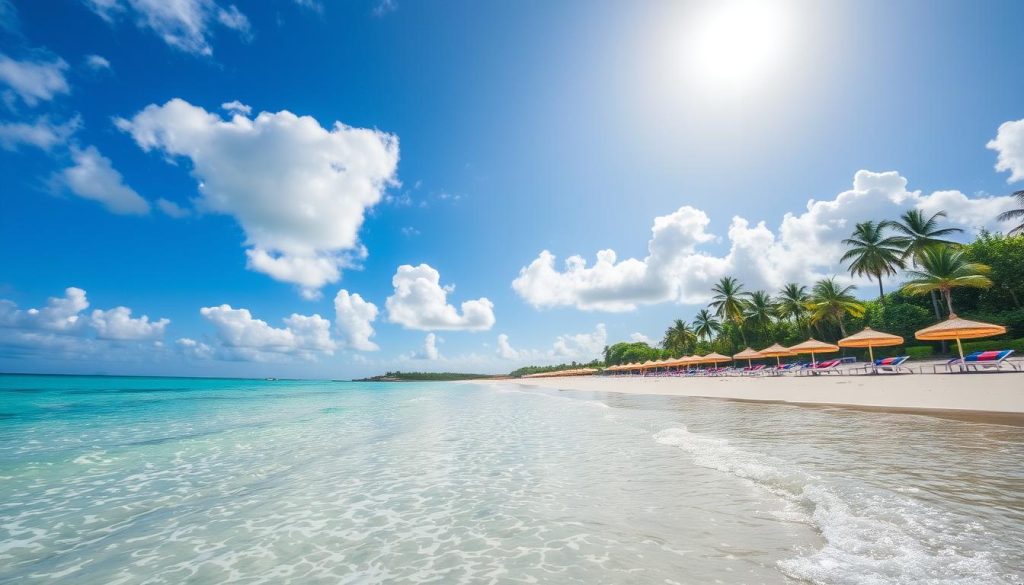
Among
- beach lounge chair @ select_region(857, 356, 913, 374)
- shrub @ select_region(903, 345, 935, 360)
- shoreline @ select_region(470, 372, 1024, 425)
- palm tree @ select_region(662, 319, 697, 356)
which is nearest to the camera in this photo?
shoreline @ select_region(470, 372, 1024, 425)

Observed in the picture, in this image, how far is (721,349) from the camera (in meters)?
66.8

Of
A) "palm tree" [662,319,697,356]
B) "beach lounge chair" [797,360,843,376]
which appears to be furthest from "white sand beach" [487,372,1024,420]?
"palm tree" [662,319,697,356]

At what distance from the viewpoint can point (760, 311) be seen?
57.8 metres

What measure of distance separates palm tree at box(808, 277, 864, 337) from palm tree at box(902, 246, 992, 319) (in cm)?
987

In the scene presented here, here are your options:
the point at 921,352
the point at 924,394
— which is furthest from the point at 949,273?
the point at 924,394

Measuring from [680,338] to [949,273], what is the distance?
52.8 m

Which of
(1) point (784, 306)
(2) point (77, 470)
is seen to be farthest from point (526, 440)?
(1) point (784, 306)

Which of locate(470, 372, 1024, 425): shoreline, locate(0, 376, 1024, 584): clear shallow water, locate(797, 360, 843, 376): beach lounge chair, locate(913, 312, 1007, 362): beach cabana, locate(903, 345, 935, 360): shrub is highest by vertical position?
locate(913, 312, 1007, 362): beach cabana

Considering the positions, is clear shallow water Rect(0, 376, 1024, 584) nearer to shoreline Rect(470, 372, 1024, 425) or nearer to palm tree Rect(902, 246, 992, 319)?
shoreline Rect(470, 372, 1024, 425)

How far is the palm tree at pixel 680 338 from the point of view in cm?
8144

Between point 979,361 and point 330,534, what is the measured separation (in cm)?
3008

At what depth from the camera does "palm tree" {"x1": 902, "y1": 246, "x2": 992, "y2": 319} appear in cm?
2939

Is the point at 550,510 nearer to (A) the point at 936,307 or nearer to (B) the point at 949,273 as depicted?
(B) the point at 949,273

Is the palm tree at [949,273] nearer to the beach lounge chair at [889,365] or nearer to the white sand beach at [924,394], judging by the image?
the beach lounge chair at [889,365]
